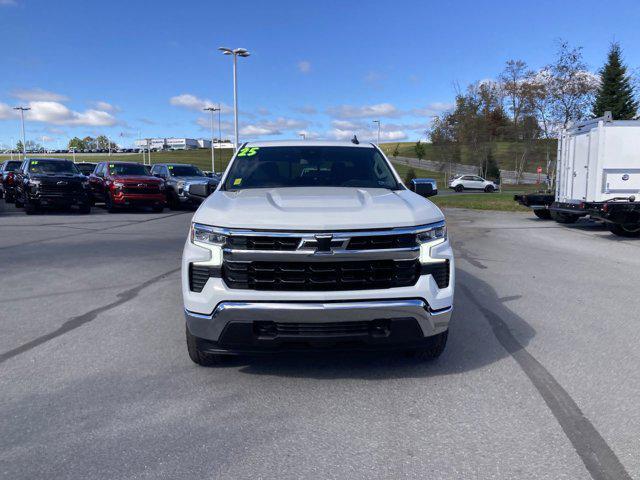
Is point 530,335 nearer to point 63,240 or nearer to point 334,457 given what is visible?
point 334,457

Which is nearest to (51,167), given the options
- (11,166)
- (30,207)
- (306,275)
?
(30,207)

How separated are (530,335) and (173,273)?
5278mm

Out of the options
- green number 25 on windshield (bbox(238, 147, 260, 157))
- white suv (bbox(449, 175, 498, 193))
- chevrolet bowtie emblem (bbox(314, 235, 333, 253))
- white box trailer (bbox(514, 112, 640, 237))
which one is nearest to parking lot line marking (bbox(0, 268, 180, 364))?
green number 25 on windshield (bbox(238, 147, 260, 157))

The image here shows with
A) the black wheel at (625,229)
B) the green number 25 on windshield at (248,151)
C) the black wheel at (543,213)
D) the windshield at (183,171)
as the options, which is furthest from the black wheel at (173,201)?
the green number 25 on windshield at (248,151)

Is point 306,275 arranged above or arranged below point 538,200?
above

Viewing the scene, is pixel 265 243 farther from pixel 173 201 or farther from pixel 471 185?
pixel 471 185

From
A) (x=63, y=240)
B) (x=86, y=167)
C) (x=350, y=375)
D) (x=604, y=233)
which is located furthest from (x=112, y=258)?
(x=86, y=167)

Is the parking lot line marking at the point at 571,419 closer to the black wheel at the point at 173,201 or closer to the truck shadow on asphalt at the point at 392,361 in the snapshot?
the truck shadow on asphalt at the point at 392,361

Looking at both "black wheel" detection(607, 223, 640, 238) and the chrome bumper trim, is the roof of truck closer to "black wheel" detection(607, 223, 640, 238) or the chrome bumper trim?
the chrome bumper trim

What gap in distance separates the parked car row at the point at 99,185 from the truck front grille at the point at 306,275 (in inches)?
540

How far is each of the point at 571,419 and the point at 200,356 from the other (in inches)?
106

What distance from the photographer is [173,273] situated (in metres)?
8.48

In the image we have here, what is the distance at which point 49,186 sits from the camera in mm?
18438

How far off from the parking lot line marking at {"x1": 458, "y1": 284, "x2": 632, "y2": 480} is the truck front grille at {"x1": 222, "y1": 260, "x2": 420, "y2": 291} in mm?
1432
